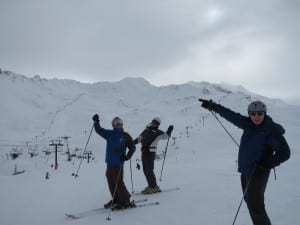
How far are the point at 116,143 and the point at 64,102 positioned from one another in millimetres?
81269

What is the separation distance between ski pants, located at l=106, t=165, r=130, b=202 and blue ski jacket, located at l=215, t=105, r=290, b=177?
3.03m

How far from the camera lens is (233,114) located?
16.2ft

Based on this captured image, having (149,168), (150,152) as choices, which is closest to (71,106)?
(150,152)

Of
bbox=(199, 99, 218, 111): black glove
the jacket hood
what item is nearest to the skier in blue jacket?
bbox=(199, 99, 218, 111): black glove

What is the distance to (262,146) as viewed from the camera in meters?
4.40

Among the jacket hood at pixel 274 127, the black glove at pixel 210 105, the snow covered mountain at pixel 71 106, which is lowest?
the jacket hood at pixel 274 127

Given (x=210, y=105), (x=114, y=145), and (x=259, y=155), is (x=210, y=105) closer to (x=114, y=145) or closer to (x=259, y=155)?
(x=259, y=155)

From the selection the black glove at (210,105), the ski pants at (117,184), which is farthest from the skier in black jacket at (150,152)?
the black glove at (210,105)

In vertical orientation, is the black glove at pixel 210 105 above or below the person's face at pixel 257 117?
above

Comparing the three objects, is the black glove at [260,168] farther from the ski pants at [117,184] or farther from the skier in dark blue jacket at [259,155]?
the ski pants at [117,184]

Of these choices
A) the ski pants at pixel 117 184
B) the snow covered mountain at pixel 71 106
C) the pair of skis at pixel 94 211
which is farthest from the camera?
the snow covered mountain at pixel 71 106

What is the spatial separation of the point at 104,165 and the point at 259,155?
533 inches

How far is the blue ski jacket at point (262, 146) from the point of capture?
13.9 ft

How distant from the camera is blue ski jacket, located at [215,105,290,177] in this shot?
167 inches
